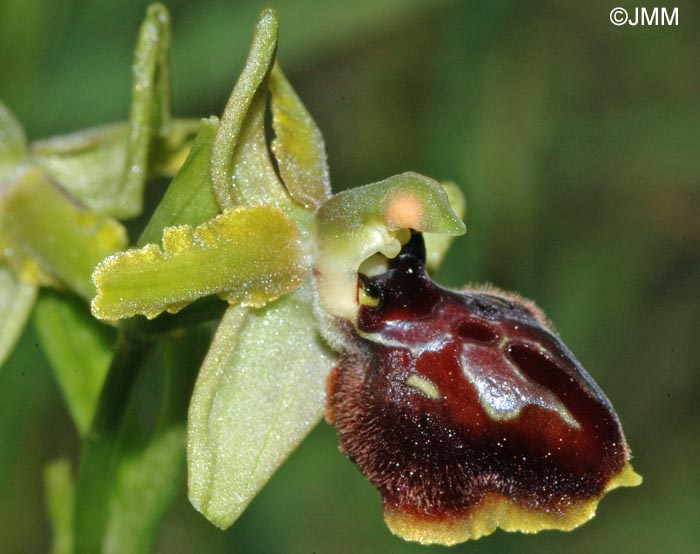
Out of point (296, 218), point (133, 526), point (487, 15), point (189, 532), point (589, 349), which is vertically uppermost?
point (296, 218)

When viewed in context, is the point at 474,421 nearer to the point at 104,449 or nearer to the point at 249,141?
the point at 249,141

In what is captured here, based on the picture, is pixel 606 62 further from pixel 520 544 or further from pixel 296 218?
pixel 296 218

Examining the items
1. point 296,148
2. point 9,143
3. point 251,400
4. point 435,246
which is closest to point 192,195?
point 296,148

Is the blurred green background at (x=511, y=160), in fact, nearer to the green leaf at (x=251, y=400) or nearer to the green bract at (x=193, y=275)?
the green bract at (x=193, y=275)

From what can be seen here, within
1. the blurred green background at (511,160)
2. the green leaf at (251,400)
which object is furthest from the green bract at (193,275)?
the blurred green background at (511,160)

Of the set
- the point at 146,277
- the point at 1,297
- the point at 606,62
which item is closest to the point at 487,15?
the point at 606,62

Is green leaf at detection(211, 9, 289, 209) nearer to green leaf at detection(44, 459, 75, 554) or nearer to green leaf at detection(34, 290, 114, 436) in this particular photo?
green leaf at detection(34, 290, 114, 436)
